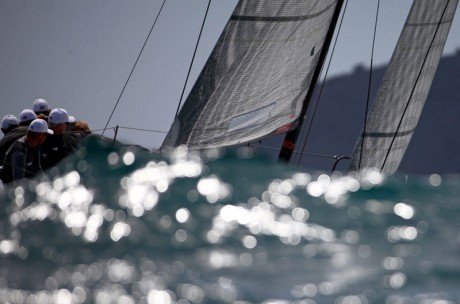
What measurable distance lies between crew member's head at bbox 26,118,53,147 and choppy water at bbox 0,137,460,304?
503mm

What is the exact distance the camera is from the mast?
13727 mm

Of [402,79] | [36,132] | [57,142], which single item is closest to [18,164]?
[36,132]

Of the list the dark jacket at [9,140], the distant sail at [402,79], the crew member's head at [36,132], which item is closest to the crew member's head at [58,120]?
the crew member's head at [36,132]

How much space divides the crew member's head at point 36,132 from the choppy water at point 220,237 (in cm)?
50

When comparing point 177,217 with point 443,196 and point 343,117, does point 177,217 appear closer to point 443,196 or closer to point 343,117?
point 443,196

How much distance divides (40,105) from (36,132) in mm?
2624

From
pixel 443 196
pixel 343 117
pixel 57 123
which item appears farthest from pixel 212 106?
pixel 343 117

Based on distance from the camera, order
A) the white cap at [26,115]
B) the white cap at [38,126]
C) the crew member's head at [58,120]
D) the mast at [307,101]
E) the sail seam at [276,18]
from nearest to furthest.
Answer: the white cap at [38,126]
the crew member's head at [58,120]
the white cap at [26,115]
the sail seam at [276,18]
the mast at [307,101]

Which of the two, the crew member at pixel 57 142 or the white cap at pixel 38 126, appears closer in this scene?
the white cap at pixel 38 126

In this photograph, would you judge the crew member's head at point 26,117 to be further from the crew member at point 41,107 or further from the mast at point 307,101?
the mast at point 307,101

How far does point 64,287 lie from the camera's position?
500 cm

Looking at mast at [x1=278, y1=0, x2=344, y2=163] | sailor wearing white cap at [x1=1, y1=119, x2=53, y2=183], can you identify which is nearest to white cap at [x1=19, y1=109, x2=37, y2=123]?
sailor wearing white cap at [x1=1, y1=119, x2=53, y2=183]

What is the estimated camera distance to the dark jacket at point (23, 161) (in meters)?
8.84

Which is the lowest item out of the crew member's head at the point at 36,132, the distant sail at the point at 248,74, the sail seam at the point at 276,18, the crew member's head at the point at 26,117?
the crew member's head at the point at 36,132
